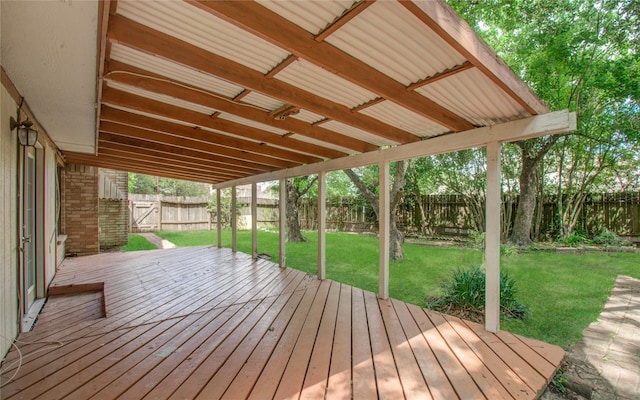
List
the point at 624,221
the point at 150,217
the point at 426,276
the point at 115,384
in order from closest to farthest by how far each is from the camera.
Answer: the point at 115,384
the point at 426,276
the point at 624,221
the point at 150,217

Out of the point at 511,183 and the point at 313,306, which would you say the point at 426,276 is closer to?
the point at 313,306

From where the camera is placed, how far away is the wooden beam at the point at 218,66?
1744 mm

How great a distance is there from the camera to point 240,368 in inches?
89.7

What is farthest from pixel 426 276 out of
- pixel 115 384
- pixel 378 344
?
pixel 115 384

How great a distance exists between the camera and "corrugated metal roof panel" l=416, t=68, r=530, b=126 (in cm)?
222

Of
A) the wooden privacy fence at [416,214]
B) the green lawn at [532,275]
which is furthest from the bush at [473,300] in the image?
the wooden privacy fence at [416,214]

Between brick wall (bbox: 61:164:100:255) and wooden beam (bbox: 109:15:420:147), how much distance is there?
705 centimetres

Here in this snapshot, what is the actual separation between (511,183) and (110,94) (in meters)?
10.4

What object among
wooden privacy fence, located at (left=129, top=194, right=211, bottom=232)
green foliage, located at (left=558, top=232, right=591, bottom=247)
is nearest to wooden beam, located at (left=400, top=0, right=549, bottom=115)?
green foliage, located at (left=558, top=232, right=591, bottom=247)

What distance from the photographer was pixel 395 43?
1.82 meters

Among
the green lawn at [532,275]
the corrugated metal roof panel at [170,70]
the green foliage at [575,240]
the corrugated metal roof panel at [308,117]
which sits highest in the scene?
the corrugated metal roof panel at [170,70]

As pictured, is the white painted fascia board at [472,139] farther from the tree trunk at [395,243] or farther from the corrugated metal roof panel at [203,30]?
the tree trunk at [395,243]

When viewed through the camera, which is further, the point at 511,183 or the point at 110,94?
the point at 511,183

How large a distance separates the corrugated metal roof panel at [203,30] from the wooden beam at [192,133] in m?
2.03
